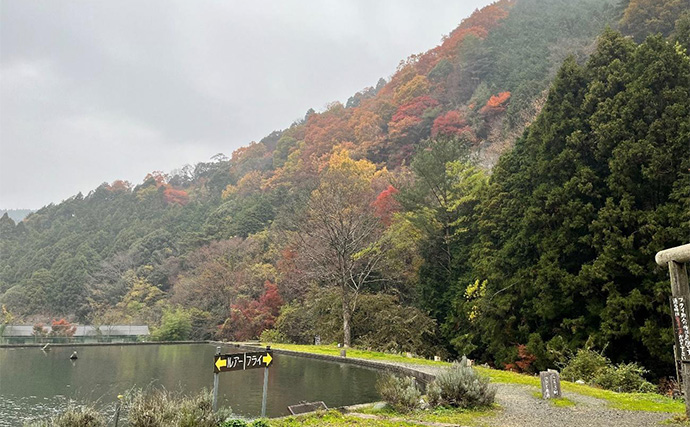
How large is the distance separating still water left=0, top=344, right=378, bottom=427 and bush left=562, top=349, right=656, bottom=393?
15.8 ft

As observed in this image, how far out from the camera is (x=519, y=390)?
861cm

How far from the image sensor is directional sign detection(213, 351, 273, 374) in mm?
5410

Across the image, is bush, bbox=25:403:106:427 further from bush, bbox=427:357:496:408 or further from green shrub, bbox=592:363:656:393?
green shrub, bbox=592:363:656:393

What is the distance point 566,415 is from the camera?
631cm

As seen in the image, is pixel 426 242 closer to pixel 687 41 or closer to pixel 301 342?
pixel 301 342

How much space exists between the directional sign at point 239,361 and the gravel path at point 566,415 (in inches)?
117

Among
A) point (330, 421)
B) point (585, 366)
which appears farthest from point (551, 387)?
point (330, 421)

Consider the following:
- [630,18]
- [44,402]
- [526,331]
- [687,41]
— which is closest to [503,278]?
[526,331]

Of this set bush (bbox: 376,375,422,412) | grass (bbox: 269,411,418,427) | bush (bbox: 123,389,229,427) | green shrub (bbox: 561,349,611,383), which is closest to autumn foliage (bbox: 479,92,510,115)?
green shrub (bbox: 561,349,611,383)

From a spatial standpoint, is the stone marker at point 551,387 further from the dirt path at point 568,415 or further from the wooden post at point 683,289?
the wooden post at point 683,289

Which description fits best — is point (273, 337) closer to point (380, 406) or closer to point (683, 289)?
point (380, 406)

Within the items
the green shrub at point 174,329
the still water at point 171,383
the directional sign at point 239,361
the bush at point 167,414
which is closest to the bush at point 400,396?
the still water at point 171,383

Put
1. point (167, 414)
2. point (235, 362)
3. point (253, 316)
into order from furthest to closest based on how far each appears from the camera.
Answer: point (253, 316)
point (235, 362)
point (167, 414)

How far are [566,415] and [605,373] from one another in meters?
4.22
